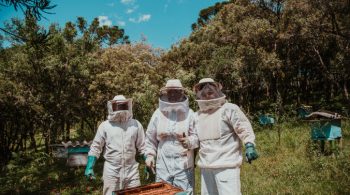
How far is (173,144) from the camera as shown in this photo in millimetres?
5461

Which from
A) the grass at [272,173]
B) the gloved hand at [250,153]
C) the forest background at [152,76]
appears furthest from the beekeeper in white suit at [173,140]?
the grass at [272,173]

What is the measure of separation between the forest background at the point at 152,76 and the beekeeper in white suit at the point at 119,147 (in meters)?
1.69

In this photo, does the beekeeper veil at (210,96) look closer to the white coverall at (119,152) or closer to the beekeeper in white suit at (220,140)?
the beekeeper in white suit at (220,140)

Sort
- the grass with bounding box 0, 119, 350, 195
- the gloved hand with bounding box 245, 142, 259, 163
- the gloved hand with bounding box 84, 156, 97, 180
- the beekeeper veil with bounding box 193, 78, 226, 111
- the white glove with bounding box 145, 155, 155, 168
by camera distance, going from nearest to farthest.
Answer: the gloved hand with bounding box 245, 142, 259, 163 < the beekeeper veil with bounding box 193, 78, 226, 111 < the white glove with bounding box 145, 155, 155, 168 < the gloved hand with bounding box 84, 156, 97, 180 < the grass with bounding box 0, 119, 350, 195

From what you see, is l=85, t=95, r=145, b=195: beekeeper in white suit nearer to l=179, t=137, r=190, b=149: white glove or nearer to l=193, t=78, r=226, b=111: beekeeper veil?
l=179, t=137, r=190, b=149: white glove

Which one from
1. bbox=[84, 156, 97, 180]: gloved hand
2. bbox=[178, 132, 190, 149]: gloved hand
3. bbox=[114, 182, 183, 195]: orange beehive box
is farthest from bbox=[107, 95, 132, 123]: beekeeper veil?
bbox=[114, 182, 183, 195]: orange beehive box

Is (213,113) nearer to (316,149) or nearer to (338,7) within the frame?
(316,149)

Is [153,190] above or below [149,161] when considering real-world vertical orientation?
below

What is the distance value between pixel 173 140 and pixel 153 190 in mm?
1413

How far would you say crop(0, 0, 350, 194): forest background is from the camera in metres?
9.62

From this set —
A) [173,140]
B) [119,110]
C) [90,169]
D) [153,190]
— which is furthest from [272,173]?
[153,190]

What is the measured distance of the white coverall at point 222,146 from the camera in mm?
4809

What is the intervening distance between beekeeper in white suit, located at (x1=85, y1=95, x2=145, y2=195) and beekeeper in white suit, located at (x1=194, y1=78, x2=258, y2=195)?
120 cm

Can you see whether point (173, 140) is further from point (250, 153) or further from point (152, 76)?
point (152, 76)
